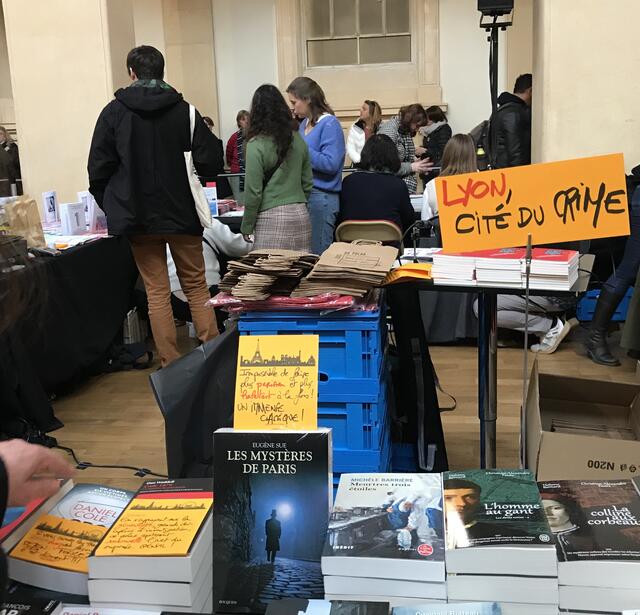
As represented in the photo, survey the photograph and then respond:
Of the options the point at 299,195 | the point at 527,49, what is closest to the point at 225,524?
the point at 299,195

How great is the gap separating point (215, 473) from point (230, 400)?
815mm

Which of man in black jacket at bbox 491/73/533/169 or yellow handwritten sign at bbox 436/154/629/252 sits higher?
man in black jacket at bbox 491/73/533/169

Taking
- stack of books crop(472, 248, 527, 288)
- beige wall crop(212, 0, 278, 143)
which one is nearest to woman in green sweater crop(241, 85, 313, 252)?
stack of books crop(472, 248, 527, 288)

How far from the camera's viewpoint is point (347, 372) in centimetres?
210

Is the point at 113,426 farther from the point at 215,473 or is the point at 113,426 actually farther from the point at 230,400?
the point at 215,473

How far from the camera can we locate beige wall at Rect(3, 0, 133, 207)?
5.05 m

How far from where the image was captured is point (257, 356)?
142 centimetres

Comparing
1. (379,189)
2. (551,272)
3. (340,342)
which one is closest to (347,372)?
(340,342)

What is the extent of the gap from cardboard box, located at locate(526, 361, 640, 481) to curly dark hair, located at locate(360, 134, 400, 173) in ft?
7.28

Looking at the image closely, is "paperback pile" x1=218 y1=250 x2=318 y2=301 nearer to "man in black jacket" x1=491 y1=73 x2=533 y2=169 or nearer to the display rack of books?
the display rack of books

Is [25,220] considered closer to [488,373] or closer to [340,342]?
[340,342]

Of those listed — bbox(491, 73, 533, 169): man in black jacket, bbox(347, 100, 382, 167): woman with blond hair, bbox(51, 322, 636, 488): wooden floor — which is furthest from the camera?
bbox(347, 100, 382, 167): woman with blond hair

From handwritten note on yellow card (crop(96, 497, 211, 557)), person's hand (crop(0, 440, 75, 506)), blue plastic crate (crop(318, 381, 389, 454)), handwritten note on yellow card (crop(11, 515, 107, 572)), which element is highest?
person's hand (crop(0, 440, 75, 506))

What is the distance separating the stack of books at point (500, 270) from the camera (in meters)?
→ 1.90
